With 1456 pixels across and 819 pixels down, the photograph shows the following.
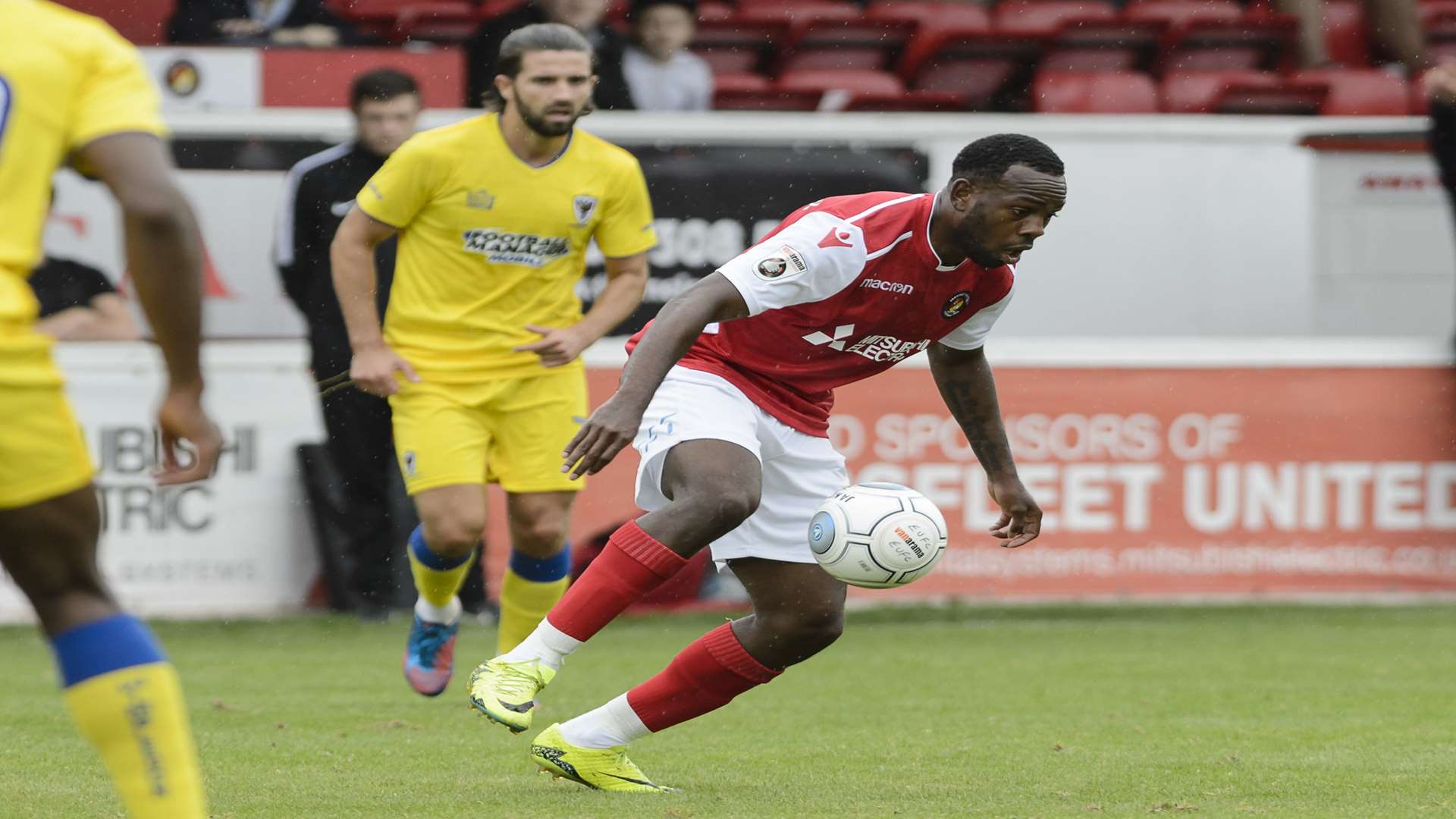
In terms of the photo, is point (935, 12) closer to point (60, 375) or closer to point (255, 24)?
point (255, 24)

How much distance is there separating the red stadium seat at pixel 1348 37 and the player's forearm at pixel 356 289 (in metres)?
10.0

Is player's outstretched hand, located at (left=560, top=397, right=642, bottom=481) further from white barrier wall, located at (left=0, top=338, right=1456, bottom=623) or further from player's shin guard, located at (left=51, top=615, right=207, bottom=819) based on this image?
white barrier wall, located at (left=0, top=338, right=1456, bottom=623)

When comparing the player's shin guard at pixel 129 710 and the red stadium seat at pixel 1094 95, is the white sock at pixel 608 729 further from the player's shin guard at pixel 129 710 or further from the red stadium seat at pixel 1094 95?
the red stadium seat at pixel 1094 95

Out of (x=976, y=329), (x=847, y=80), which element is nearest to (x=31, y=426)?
(x=976, y=329)

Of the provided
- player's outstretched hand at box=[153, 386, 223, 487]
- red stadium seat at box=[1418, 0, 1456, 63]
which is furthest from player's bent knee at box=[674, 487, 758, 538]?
red stadium seat at box=[1418, 0, 1456, 63]

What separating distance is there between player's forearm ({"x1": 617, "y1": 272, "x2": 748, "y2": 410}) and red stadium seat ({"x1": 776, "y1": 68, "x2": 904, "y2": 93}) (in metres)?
7.94

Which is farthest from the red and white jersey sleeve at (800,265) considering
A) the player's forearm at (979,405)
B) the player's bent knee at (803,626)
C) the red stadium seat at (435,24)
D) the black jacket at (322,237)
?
the red stadium seat at (435,24)

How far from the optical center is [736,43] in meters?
13.5

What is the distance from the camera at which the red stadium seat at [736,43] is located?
13.4 meters

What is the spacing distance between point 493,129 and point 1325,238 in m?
6.63

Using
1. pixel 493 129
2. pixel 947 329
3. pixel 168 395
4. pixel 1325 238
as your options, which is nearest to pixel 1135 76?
pixel 1325 238

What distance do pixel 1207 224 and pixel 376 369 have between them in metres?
6.50

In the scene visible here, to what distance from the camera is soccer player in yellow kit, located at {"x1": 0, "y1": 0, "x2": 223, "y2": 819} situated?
298 cm

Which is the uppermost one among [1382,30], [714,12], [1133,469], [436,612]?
[714,12]
